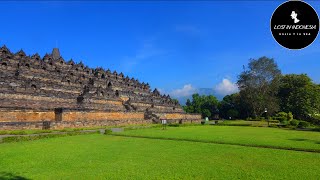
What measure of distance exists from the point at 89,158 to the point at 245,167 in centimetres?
699

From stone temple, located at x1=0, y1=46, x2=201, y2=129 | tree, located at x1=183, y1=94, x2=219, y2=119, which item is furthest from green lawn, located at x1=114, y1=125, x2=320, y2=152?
tree, located at x1=183, y1=94, x2=219, y2=119

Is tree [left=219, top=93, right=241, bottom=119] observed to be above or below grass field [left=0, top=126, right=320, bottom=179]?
above

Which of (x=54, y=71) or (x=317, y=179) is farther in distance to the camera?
(x=54, y=71)

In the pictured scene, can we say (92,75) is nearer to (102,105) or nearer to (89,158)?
(102,105)

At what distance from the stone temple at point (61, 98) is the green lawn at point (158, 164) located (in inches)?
562

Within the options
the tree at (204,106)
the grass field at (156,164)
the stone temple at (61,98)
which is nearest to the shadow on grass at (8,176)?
the grass field at (156,164)

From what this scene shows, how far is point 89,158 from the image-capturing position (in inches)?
542

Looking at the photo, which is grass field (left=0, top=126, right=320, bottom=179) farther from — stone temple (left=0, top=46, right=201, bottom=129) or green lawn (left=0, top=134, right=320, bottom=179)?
stone temple (left=0, top=46, right=201, bottom=129)

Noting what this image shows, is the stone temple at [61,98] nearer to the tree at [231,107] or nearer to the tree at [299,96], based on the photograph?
the tree at [231,107]

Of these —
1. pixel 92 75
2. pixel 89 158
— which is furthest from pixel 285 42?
pixel 92 75

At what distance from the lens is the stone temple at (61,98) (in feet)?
99.3

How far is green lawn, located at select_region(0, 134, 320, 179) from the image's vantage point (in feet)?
34.4

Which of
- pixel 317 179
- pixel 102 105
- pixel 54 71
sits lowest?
pixel 317 179

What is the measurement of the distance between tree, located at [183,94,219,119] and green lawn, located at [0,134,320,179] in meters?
75.2
